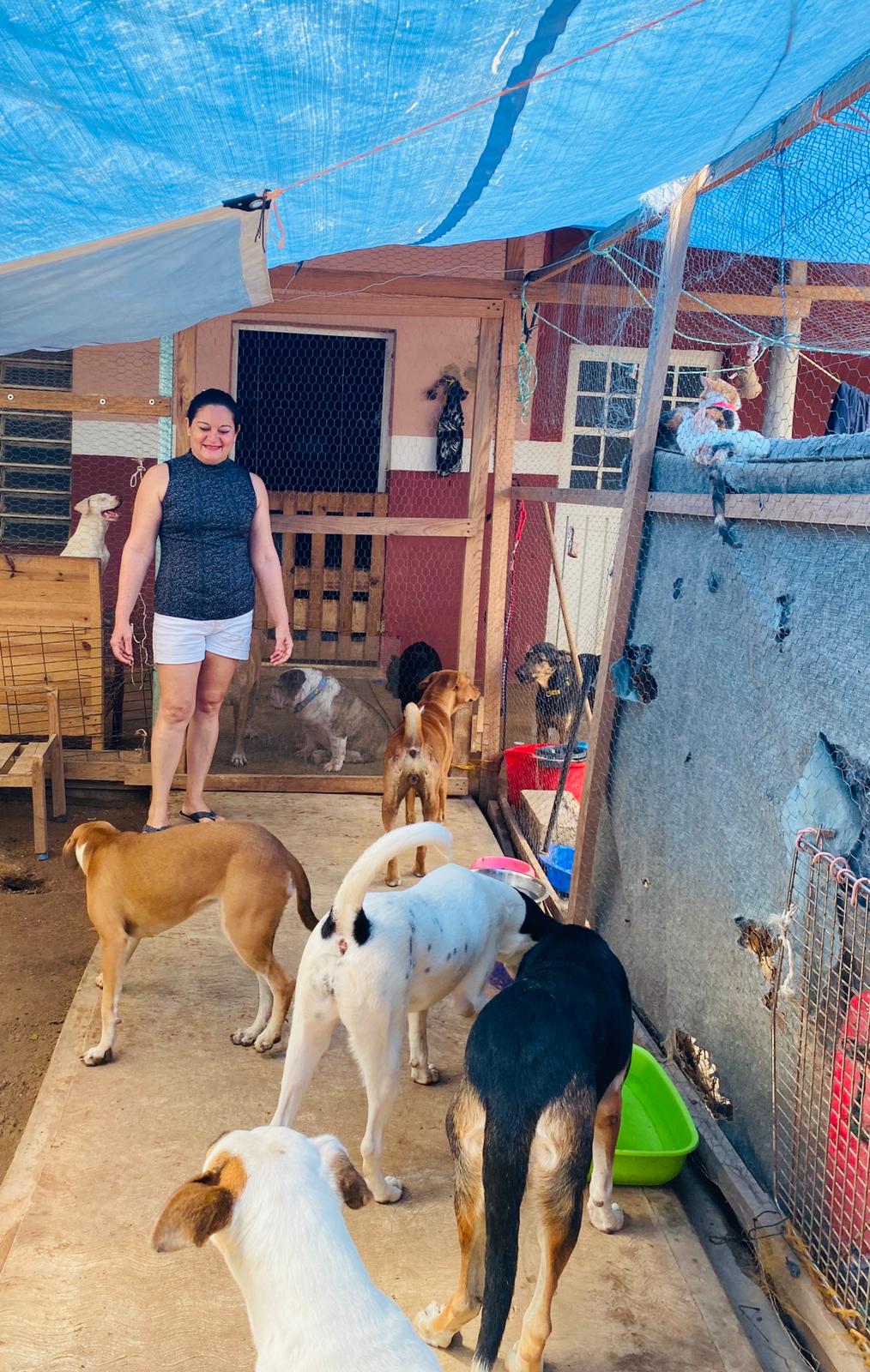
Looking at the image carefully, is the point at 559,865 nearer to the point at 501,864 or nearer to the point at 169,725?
the point at 501,864

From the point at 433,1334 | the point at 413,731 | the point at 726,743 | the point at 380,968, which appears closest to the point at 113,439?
the point at 413,731

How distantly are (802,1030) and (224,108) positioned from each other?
2647 mm

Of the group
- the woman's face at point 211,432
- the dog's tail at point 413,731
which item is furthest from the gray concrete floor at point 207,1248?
the woman's face at point 211,432

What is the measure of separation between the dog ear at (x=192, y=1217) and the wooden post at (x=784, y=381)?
546 cm

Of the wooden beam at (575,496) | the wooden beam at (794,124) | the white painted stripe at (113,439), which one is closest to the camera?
the wooden beam at (794,124)

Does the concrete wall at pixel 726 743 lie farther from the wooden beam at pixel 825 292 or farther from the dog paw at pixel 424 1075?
the wooden beam at pixel 825 292

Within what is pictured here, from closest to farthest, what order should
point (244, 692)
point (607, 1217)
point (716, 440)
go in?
point (607, 1217)
point (716, 440)
point (244, 692)

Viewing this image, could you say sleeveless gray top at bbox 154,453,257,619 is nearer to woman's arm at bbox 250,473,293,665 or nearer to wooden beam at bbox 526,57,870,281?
woman's arm at bbox 250,473,293,665

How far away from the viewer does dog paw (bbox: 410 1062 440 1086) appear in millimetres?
3453

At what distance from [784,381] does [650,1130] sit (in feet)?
18.4

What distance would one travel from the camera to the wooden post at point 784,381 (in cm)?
636

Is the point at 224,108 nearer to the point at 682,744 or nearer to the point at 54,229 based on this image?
the point at 54,229

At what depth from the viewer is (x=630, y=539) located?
3.98 meters

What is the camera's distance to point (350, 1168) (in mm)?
1896
